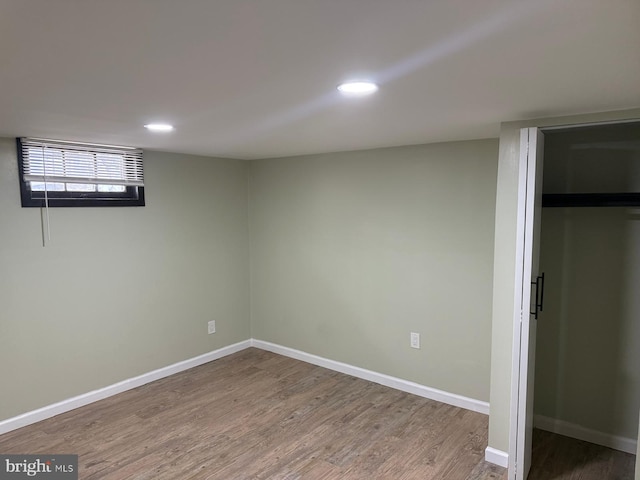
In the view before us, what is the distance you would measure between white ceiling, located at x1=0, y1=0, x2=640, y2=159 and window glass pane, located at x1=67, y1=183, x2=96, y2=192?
2.87ft

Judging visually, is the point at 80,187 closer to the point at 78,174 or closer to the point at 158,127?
the point at 78,174

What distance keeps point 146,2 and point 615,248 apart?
2.99m

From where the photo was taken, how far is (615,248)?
2.82 m

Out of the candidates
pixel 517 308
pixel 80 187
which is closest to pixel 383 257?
pixel 517 308

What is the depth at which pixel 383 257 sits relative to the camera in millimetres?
3785

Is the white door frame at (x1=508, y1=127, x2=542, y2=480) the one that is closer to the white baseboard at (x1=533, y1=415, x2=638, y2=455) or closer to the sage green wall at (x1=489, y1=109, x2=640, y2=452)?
the sage green wall at (x1=489, y1=109, x2=640, y2=452)

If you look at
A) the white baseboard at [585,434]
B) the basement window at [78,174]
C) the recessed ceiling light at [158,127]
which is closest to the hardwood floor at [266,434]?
the white baseboard at [585,434]

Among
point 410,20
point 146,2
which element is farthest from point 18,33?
point 410,20

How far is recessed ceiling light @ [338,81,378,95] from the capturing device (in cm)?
166

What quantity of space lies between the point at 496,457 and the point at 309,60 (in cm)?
259

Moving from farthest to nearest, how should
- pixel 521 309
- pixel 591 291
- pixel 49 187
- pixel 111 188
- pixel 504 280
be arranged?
pixel 111 188
pixel 49 187
pixel 591 291
pixel 504 280
pixel 521 309

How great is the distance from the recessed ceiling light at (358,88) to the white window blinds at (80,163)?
248cm

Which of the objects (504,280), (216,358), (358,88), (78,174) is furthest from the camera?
(216,358)

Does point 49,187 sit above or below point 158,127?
below
